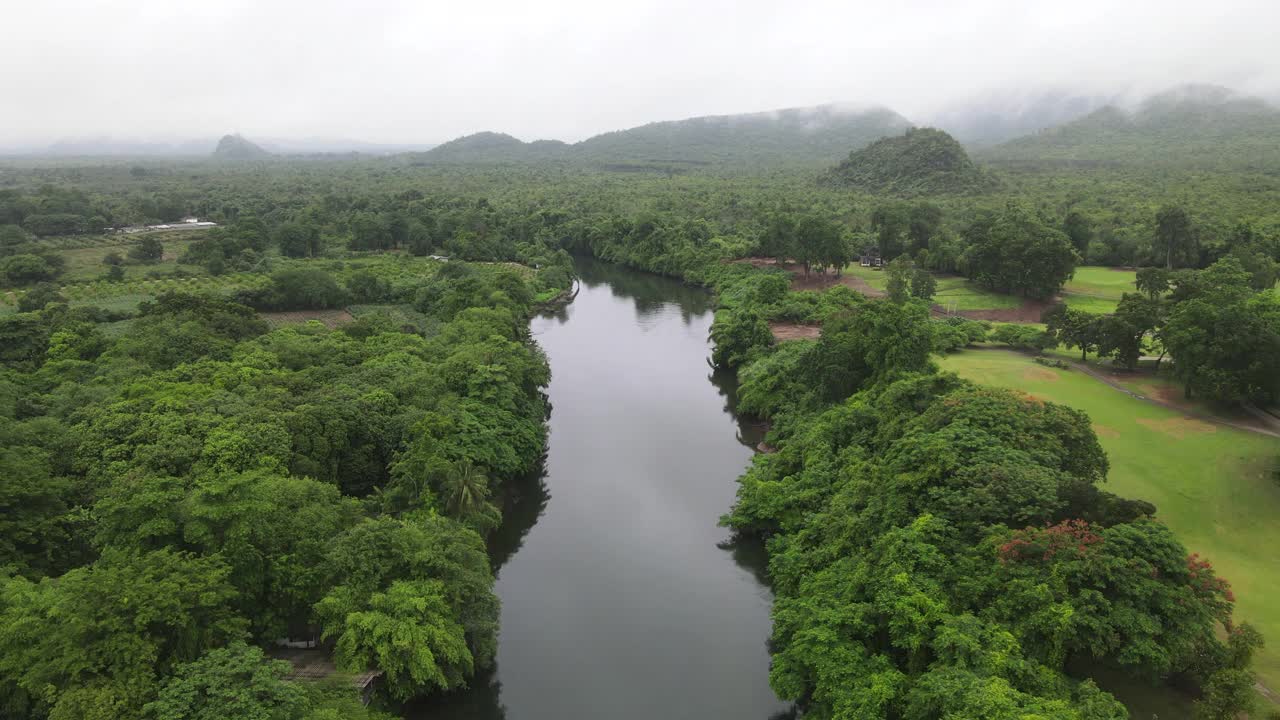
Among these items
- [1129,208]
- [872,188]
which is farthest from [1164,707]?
[872,188]

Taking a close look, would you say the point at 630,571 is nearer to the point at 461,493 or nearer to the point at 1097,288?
the point at 461,493

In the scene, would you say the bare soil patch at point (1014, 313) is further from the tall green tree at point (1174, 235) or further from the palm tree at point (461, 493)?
the palm tree at point (461, 493)

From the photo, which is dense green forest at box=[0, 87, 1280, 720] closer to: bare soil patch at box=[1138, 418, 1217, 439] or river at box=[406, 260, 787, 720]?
river at box=[406, 260, 787, 720]

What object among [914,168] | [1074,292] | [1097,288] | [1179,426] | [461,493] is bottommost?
[461,493]

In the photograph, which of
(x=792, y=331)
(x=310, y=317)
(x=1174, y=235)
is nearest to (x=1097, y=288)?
(x=1174, y=235)

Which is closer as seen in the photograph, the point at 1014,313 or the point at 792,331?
the point at 792,331

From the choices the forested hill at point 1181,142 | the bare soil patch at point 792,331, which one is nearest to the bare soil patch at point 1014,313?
the bare soil patch at point 792,331

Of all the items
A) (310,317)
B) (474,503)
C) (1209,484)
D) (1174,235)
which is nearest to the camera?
(1209,484)
